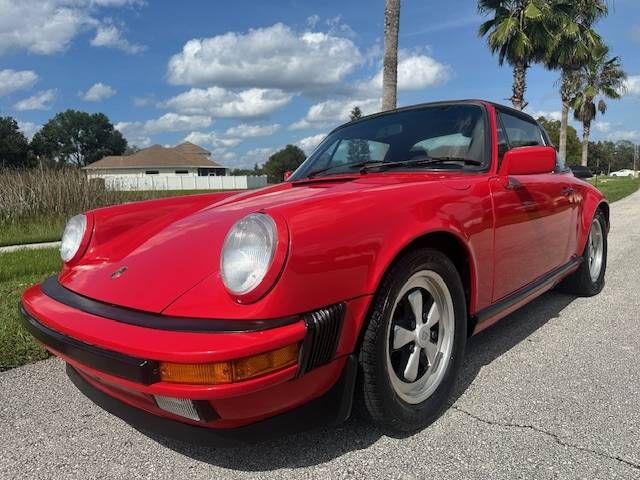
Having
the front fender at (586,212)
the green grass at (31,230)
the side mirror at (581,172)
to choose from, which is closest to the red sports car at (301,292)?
the front fender at (586,212)

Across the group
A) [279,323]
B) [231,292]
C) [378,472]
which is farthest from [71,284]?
[378,472]

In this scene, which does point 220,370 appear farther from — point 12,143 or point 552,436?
point 12,143

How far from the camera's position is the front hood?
6.35 ft

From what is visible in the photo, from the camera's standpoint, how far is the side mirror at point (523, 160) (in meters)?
2.81

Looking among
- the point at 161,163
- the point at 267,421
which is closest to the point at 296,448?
the point at 267,421

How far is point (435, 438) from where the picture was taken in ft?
7.16

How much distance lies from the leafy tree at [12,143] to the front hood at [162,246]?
6701 centimetres

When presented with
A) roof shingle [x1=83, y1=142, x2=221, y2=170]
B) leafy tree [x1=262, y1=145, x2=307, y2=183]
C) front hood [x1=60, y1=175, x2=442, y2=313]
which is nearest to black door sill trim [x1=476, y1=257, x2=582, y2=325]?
front hood [x1=60, y1=175, x2=442, y2=313]

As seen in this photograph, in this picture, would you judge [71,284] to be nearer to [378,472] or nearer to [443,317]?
[378,472]

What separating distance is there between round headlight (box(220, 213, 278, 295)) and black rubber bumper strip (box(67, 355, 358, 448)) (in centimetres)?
47

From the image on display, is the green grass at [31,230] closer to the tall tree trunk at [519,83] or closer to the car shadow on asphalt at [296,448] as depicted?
the car shadow on asphalt at [296,448]

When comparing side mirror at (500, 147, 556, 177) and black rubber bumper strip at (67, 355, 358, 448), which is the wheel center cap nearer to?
black rubber bumper strip at (67, 355, 358, 448)

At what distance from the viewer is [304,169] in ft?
11.3

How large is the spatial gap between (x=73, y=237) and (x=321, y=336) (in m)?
1.57
